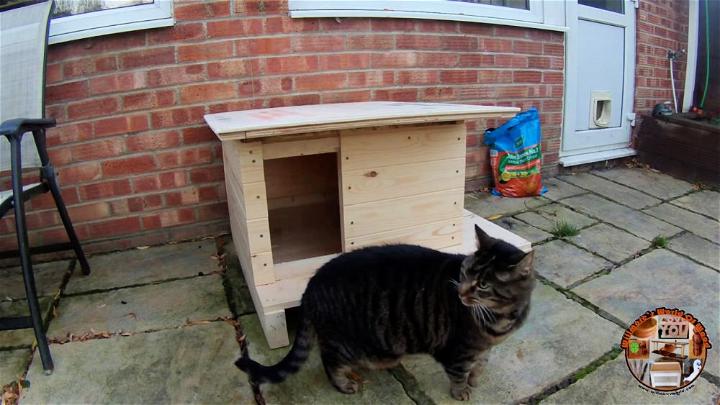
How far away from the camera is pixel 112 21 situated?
2.01 m

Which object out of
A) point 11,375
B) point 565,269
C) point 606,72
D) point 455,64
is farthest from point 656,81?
point 11,375

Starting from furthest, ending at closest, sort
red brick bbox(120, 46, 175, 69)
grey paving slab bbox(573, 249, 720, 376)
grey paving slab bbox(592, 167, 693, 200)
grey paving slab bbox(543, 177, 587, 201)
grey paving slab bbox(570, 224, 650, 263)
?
grey paving slab bbox(592, 167, 693, 200) < grey paving slab bbox(543, 177, 587, 201) < grey paving slab bbox(570, 224, 650, 263) < red brick bbox(120, 46, 175, 69) < grey paving slab bbox(573, 249, 720, 376)

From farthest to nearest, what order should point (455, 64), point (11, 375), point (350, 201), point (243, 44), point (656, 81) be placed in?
point (656, 81) < point (455, 64) < point (243, 44) < point (350, 201) < point (11, 375)

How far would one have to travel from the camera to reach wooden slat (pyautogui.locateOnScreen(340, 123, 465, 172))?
161cm

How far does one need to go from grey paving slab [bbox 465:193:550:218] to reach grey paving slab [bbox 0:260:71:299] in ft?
6.99

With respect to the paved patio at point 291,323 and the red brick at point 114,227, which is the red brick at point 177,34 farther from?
the paved patio at point 291,323

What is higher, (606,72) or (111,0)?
(111,0)

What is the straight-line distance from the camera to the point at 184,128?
7.20 ft

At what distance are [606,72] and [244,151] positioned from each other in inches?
124

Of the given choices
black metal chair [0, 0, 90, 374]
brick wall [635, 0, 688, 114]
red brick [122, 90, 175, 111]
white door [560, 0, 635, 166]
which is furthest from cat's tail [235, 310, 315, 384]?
brick wall [635, 0, 688, 114]

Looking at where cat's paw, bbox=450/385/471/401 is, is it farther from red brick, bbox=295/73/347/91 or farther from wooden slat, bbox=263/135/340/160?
red brick, bbox=295/73/347/91

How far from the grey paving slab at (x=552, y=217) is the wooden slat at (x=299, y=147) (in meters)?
1.44

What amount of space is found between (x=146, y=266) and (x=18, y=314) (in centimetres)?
50

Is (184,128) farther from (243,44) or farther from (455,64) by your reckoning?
(455,64)
